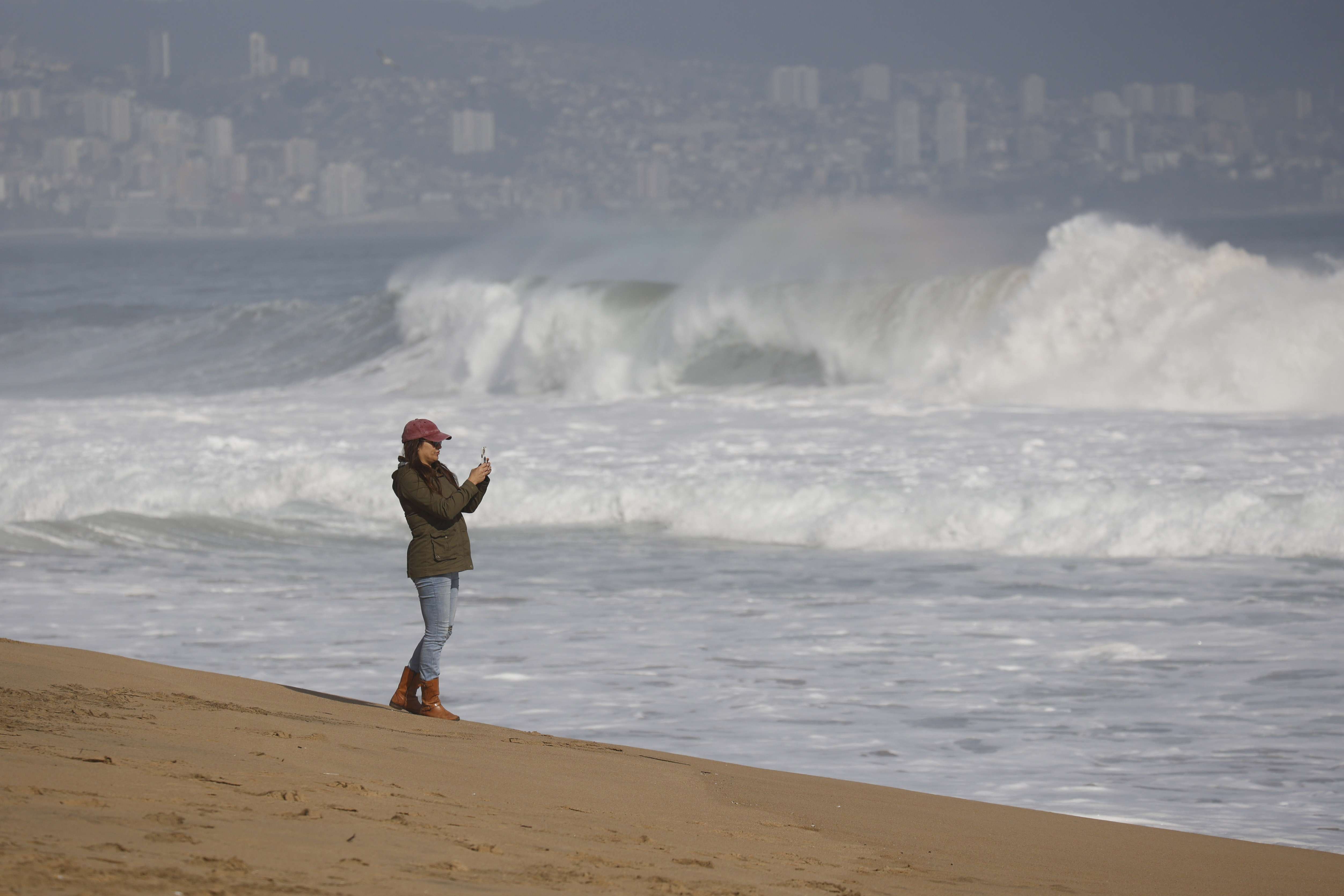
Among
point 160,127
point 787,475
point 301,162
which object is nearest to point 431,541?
point 787,475

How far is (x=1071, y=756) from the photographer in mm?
6410

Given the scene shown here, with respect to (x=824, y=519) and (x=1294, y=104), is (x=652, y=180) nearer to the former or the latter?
(x=1294, y=104)

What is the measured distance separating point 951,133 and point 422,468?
17009 cm

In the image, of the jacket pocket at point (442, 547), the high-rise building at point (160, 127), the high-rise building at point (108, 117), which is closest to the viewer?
the jacket pocket at point (442, 547)

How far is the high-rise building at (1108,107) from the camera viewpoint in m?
174

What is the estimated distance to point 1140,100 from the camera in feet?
599

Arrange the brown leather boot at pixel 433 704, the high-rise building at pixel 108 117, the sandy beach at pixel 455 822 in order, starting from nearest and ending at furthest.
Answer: the sandy beach at pixel 455 822 → the brown leather boot at pixel 433 704 → the high-rise building at pixel 108 117

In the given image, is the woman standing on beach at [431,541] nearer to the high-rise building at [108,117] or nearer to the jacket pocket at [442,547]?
the jacket pocket at [442,547]

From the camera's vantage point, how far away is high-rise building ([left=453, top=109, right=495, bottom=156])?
182m

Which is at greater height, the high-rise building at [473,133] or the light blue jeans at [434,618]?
the high-rise building at [473,133]

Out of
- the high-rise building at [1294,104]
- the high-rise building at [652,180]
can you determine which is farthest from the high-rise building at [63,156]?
the high-rise building at [1294,104]

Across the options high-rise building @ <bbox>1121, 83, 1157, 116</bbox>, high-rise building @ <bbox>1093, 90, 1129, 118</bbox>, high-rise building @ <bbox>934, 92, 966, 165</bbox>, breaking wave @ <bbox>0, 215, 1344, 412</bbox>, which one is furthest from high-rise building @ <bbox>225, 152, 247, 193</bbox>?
breaking wave @ <bbox>0, 215, 1344, 412</bbox>

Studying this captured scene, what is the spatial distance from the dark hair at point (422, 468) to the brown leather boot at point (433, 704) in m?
0.85

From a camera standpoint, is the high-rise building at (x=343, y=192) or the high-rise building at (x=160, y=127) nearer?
the high-rise building at (x=343, y=192)
